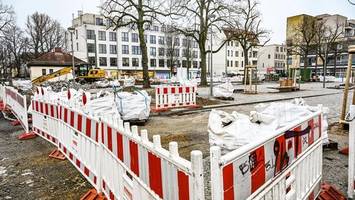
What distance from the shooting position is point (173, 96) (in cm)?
1249

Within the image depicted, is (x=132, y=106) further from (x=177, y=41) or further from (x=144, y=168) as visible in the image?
(x=177, y=41)

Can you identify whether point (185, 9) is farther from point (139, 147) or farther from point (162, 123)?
point (139, 147)

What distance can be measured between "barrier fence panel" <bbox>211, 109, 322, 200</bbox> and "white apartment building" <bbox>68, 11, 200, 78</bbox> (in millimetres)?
58319

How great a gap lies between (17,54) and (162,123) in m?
65.7

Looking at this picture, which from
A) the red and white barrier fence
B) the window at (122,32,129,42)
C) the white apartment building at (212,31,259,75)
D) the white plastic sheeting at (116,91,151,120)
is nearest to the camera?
the white plastic sheeting at (116,91,151,120)

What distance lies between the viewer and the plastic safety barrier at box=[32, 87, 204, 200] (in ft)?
5.79

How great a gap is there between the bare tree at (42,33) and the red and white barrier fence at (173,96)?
201ft

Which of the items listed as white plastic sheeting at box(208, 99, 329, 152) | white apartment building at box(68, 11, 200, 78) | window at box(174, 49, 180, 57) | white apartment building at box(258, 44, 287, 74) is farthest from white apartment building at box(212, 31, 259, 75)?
white plastic sheeting at box(208, 99, 329, 152)

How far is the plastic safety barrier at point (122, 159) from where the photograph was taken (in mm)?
1764

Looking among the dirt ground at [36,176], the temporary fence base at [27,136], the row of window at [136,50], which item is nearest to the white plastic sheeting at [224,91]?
the temporary fence base at [27,136]

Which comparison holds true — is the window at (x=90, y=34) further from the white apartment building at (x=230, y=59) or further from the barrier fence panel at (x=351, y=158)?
the barrier fence panel at (x=351, y=158)

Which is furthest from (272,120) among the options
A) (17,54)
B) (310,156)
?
(17,54)

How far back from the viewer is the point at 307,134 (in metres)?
3.11

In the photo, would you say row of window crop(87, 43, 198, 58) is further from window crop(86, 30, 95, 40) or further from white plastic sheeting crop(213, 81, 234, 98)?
white plastic sheeting crop(213, 81, 234, 98)
